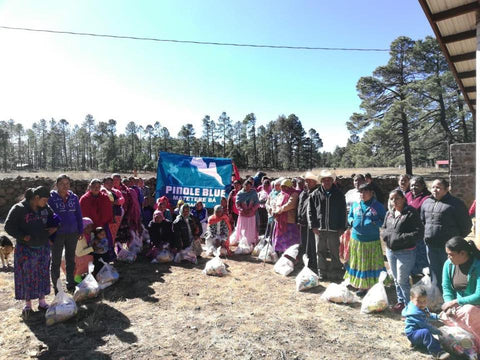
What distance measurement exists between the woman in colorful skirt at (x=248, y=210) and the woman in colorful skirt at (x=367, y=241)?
9.65 feet

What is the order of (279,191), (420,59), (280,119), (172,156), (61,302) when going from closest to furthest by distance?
(61,302), (279,191), (172,156), (420,59), (280,119)

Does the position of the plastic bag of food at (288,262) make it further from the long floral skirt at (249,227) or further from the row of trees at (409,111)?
the row of trees at (409,111)

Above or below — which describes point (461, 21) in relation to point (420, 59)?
below

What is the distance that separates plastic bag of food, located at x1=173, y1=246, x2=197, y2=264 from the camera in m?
6.50

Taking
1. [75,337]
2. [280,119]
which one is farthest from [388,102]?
[280,119]

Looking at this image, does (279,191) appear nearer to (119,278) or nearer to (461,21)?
(119,278)

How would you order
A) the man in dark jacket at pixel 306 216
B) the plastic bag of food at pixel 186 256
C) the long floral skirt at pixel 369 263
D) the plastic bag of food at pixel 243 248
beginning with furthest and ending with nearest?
the plastic bag of food at pixel 243 248 < the plastic bag of food at pixel 186 256 < the man in dark jacket at pixel 306 216 < the long floral skirt at pixel 369 263

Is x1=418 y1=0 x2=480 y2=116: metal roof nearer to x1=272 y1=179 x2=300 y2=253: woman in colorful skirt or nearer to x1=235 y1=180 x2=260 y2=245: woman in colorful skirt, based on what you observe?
x1=272 y1=179 x2=300 y2=253: woman in colorful skirt

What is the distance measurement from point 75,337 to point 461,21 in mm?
6932

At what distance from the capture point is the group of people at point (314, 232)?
3.77m

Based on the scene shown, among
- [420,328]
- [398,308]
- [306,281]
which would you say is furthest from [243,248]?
[420,328]

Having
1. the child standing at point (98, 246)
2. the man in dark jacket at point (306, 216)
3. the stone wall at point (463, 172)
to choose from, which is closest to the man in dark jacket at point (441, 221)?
the man in dark jacket at point (306, 216)

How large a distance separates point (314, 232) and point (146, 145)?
83.7 meters

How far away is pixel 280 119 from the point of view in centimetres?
5978
